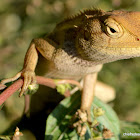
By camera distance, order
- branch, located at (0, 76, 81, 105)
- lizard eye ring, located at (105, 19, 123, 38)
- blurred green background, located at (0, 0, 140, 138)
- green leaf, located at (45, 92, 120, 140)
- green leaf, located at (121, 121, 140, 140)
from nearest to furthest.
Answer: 1. branch, located at (0, 76, 81, 105)
2. lizard eye ring, located at (105, 19, 123, 38)
3. green leaf, located at (45, 92, 120, 140)
4. green leaf, located at (121, 121, 140, 140)
5. blurred green background, located at (0, 0, 140, 138)

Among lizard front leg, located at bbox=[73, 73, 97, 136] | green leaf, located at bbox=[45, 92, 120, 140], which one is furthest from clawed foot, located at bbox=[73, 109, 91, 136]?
green leaf, located at bbox=[45, 92, 120, 140]

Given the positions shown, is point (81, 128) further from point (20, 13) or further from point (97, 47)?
point (20, 13)

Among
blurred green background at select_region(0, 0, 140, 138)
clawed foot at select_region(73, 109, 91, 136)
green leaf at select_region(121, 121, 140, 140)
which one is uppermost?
blurred green background at select_region(0, 0, 140, 138)

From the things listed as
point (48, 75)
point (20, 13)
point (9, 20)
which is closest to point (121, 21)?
point (48, 75)

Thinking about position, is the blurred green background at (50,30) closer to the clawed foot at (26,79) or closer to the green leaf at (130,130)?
the green leaf at (130,130)

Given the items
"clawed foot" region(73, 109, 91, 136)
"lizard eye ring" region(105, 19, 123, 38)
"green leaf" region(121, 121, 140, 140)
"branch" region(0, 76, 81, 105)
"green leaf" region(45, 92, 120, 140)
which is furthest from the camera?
"green leaf" region(121, 121, 140, 140)

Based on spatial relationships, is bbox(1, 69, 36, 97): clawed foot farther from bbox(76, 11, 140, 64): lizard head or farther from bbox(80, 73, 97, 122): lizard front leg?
bbox(80, 73, 97, 122): lizard front leg

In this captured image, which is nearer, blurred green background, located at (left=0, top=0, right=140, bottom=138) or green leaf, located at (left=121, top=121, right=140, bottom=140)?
green leaf, located at (left=121, top=121, right=140, bottom=140)
